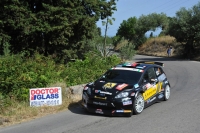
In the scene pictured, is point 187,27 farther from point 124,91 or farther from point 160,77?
point 124,91

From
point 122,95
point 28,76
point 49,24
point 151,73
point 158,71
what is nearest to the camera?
point 122,95

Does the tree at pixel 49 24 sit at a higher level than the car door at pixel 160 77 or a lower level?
higher

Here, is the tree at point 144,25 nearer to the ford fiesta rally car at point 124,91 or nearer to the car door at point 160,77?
the car door at point 160,77

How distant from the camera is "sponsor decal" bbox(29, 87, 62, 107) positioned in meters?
10.7

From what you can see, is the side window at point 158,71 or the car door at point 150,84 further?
the side window at point 158,71

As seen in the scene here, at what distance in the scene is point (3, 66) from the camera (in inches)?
467

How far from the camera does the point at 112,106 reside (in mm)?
9203

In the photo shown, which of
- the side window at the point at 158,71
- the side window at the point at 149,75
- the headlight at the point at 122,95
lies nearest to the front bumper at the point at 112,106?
the headlight at the point at 122,95

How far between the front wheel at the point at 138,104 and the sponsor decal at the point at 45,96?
9.54ft

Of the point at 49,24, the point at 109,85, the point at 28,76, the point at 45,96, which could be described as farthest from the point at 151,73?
the point at 49,24

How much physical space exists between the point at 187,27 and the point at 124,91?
100 feet

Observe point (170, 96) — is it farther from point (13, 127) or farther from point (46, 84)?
point (13, 127)

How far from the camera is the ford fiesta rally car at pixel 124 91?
9.26m

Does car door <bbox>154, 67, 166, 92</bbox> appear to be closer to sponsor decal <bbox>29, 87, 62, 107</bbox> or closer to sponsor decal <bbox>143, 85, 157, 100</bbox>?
sponsor decal <bbox>143, 85, 157, 100</bbox>
